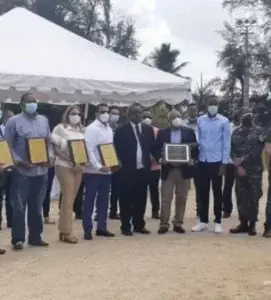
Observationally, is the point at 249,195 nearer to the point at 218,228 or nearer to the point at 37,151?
the point at 218,228

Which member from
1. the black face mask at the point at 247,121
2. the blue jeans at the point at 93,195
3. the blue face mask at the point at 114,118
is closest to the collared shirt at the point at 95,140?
the blue jeans at the point at 93,195

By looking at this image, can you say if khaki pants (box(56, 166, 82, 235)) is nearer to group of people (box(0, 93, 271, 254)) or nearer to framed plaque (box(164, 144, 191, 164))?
group of people (box(0, 93, 271, 254))

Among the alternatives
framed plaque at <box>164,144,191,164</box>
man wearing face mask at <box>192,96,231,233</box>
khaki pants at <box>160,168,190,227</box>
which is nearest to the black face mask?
man wearing face mask at <box>192,96,231,233</box>

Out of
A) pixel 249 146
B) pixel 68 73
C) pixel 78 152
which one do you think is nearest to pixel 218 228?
pixel 249 146

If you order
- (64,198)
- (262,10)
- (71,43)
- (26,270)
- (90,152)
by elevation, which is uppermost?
(262,10)

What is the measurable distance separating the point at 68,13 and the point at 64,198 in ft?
128

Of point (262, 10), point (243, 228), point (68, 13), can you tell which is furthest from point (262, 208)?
point (68, 13)

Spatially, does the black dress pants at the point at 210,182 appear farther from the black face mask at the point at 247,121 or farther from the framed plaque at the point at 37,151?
the framed plaque at the point at 37,151

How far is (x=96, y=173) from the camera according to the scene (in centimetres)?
1001

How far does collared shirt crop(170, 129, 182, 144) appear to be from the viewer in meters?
10.5

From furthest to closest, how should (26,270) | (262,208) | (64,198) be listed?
(262,208)
(64,198)
(26,270)

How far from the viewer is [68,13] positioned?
47.3 m

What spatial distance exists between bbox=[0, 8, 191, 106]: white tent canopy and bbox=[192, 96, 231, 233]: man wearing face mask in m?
2.76

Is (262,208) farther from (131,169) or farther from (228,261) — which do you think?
(228,261)
